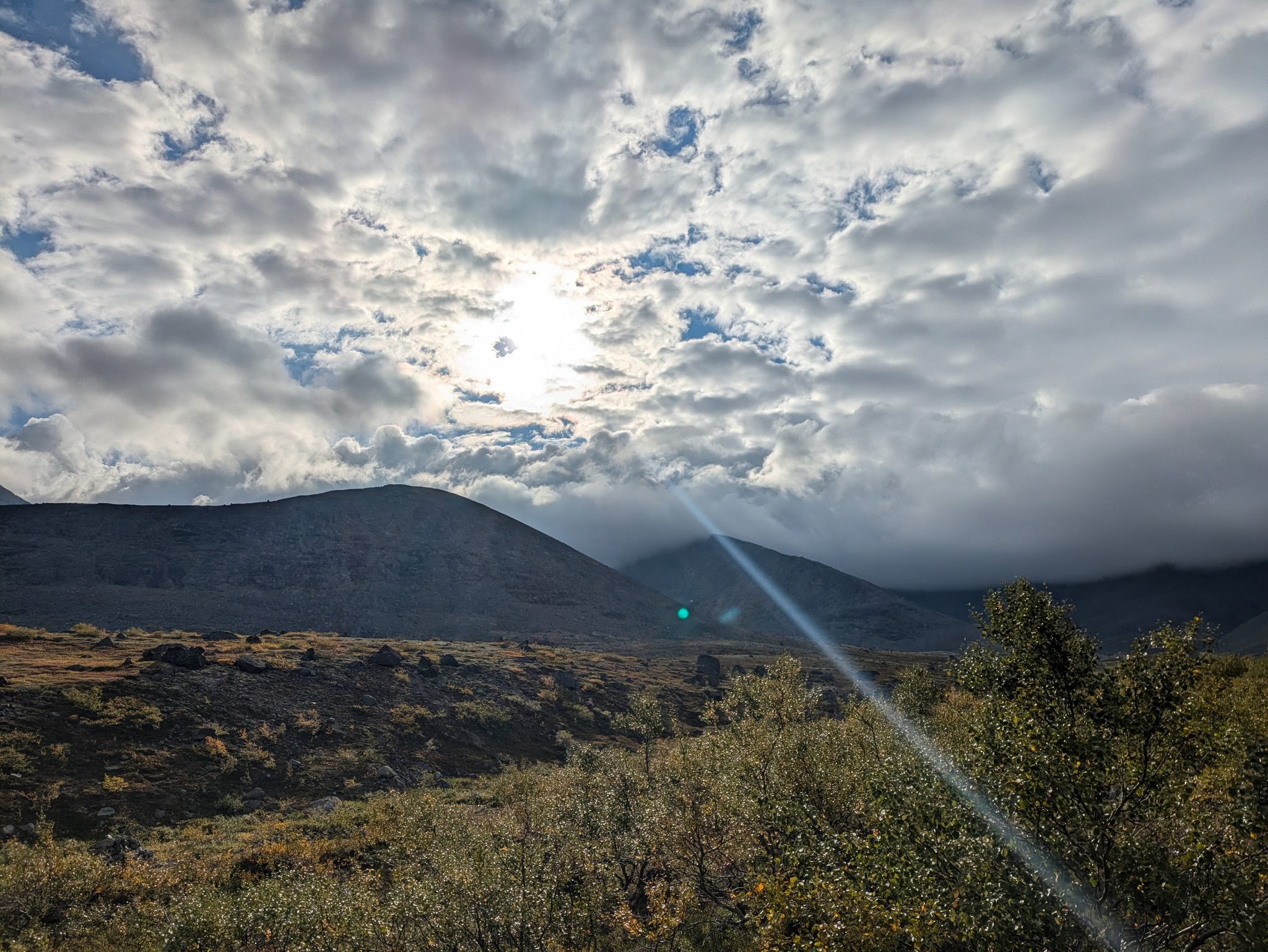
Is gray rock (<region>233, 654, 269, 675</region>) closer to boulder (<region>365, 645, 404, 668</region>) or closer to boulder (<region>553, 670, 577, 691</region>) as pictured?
boulder (<region>365, 645, 404, 668</region>)

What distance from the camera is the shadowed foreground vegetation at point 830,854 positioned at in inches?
663

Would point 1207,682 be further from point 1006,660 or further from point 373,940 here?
point 373,940

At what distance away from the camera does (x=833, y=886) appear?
1859cm

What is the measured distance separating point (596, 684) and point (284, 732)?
272ft

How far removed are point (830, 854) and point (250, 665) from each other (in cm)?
10880

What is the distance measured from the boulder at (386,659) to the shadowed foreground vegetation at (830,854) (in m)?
79.3

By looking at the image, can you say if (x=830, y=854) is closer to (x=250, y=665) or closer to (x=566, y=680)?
(x=250, y=665)

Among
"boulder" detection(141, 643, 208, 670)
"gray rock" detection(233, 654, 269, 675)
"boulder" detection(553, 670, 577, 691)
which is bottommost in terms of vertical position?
"boulder" detection(553, 670, 577, 691)

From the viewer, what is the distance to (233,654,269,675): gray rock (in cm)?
9919

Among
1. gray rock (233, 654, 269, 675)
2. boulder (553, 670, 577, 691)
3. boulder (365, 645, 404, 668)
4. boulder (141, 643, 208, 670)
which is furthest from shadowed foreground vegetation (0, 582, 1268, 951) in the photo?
boulder (553, 670, 577, 691)

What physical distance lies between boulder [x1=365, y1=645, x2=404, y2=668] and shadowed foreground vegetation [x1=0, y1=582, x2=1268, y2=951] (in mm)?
Answer: 79280

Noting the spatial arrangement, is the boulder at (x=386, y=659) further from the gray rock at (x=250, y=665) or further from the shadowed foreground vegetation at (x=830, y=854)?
the shadowed foreground vegetation at (x=830, y=854)

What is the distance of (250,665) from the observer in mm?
99625

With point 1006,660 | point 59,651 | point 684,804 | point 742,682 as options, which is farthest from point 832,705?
point 59,651
